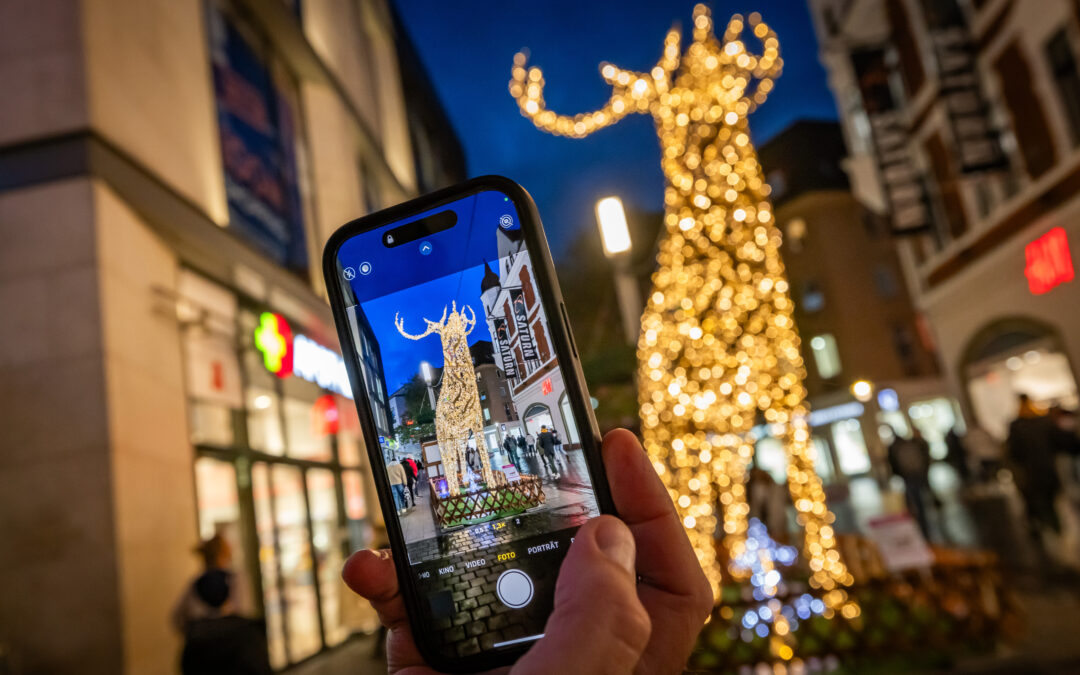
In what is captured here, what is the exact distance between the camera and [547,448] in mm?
1457

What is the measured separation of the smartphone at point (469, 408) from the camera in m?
1.43

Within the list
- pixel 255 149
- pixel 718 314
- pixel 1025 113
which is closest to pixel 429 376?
pixel 718 314

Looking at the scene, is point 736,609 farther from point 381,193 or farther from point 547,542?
point 381,193

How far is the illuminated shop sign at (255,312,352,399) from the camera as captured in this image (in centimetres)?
942

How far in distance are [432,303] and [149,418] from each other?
20.2 feet

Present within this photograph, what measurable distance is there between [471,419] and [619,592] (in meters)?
0.57

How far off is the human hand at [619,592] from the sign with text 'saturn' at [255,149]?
8265mm

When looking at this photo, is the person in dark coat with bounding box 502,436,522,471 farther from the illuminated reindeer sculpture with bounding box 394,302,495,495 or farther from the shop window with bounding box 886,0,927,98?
the shop window with bounding box 886,0,927,98

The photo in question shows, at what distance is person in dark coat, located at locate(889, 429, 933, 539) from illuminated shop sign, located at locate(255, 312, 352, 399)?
9202 mm

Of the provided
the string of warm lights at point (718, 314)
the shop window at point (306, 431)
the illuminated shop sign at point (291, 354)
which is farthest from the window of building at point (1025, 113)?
the shop window at point (306, 431)

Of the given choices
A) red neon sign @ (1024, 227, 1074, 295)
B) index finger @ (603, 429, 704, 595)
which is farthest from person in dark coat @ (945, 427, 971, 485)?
index finger @ (603, 429, 704, 595)

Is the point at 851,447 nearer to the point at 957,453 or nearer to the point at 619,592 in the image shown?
the point at 957,453

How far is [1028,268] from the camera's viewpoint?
13016mm

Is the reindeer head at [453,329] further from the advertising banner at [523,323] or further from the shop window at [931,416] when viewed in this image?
the shop window at [931,416]
